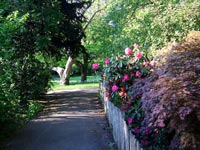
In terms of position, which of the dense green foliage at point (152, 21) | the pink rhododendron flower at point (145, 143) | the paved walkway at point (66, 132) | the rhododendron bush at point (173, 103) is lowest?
the paved walkway at point (66, 132)

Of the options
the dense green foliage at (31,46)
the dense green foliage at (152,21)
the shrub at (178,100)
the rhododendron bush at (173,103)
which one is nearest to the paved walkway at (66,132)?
the dense green foliage at (31,46)

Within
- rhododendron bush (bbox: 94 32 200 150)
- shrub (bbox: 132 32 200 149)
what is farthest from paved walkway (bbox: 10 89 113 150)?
shrub (bbox: 132 32 200 149)

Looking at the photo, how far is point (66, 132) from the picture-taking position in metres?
9.28

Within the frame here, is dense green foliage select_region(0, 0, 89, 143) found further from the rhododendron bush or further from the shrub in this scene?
the shrub

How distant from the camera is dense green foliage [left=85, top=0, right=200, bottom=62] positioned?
31.9ft

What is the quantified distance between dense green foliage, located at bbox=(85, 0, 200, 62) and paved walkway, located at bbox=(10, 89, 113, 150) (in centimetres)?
285

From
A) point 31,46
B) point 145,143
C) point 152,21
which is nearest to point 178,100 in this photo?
point 145,143

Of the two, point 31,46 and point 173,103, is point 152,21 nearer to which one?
point 31,46

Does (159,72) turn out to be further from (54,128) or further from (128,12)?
(128,12)

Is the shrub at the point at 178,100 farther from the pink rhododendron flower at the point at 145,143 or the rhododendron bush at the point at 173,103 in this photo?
the pink rhododendron flower at the point at 145,143

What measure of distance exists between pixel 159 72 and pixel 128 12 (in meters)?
11.7

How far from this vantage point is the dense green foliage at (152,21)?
9727mm

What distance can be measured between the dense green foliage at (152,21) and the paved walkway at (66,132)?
285 centimetres

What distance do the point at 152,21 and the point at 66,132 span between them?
5173 millimetres
